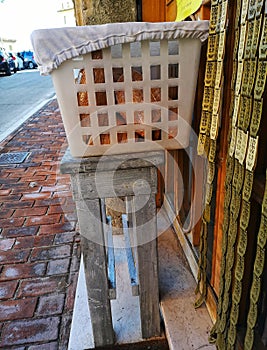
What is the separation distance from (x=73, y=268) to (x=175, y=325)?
86 centimetres

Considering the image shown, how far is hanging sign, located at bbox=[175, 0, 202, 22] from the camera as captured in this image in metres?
1.03

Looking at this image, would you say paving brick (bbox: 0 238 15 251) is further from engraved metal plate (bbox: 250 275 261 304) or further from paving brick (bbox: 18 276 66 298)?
engraved metal plate (bbox: 250 275 261 304)

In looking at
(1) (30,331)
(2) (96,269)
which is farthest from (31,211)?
(2) (96,269)

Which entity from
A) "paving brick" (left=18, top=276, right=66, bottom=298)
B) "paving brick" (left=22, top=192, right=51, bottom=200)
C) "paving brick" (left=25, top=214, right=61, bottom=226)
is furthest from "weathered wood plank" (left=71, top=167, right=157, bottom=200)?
"paving brick" (left=22, top=192, right=51, bottom=200)

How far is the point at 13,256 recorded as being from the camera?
2.13 metres

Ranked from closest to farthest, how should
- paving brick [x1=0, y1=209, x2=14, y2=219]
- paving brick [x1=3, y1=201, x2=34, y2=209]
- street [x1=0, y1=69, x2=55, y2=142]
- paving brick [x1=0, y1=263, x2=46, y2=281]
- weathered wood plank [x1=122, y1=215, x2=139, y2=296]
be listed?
weathered wood plank [x1=122, y1=215, x2=139, y2=296] < paving brick [x1=0, y1=263, x2=46, y2=281] < paving brick [x1=0, y1=209, x2=14, y2=219] < paving brick [x1=3, y1=201, x2=34, y2=209] < street [x1=0, y1=69, x2=55, y2=142]

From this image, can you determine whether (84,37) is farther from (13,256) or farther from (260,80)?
(13,256)

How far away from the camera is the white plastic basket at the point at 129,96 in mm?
936

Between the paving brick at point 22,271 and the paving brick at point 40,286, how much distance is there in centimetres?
6

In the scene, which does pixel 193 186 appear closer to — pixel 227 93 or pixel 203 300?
pixel 203 300

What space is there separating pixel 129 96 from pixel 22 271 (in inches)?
59.5

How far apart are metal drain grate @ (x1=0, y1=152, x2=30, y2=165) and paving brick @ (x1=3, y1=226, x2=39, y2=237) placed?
1.62 meters

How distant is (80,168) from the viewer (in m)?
1.09

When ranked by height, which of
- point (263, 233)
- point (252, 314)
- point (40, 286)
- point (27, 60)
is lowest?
point (40, 286)
